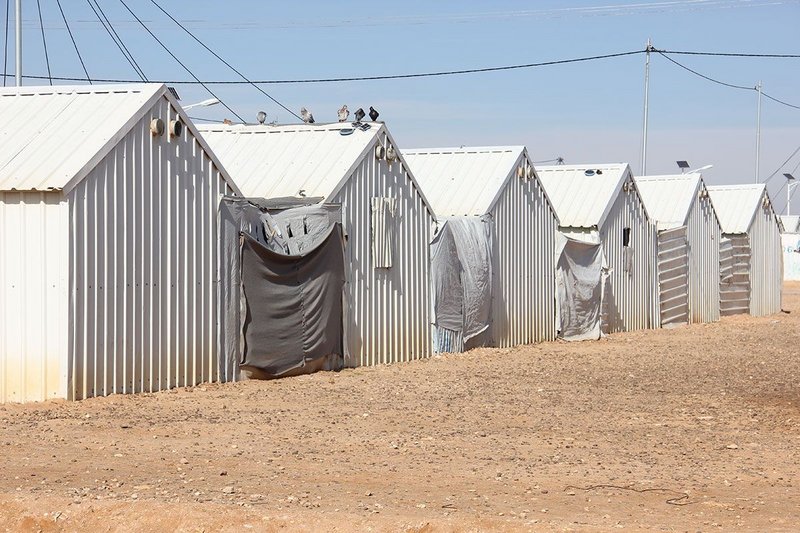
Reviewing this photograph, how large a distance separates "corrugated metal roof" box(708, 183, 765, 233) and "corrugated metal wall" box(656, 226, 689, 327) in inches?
187

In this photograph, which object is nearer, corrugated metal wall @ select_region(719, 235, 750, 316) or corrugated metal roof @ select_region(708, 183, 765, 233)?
corrugated metal wall @ select_region(719, 235, 750, 316)

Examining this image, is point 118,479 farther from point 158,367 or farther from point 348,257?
point 348,257

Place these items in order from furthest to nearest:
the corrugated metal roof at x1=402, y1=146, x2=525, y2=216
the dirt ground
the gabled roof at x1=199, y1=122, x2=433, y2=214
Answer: the corrugated metal roof at x1=402, y1=146, x2=525, y2=216
the gabled roof at x1=199, y1=122, x2=433, y2=214
the dirt ground

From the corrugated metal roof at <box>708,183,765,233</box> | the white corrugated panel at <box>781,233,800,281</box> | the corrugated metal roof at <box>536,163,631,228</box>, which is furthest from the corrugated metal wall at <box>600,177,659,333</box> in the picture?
the white corrugated panel at <box>781,233,800,281</box>

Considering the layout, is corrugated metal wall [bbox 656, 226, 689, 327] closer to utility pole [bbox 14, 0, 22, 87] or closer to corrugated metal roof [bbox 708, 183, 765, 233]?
corrugated metal roof [bbox 708, 183, 765, 233]

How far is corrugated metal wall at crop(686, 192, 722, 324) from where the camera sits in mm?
33844

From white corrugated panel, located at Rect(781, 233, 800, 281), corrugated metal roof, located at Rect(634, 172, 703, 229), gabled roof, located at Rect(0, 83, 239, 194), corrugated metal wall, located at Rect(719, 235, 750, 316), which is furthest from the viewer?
white corrugated panel, located at Rect(781, 233, 800, 281)

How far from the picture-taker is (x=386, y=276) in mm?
20297

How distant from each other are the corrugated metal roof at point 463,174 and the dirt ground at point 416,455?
18.7ft

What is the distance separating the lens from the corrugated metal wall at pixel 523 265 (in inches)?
947

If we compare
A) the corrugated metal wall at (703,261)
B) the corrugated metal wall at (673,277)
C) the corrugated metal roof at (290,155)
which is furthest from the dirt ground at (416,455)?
the corrugated metal wall at (703,261)

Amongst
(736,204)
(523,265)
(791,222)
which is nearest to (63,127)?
(523,265)

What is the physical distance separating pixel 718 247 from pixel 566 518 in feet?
94.1

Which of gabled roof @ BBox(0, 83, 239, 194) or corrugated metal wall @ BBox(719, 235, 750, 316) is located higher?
gabled roof @ BBox(0, 83, 239, 194)
